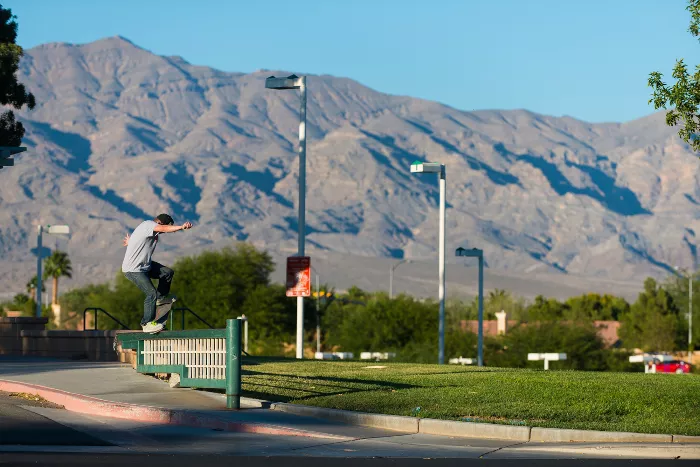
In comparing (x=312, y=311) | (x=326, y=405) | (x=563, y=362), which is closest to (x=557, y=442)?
(x=326, y=405)

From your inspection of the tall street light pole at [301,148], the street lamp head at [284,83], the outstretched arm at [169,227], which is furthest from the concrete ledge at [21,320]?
the outstretched arm at [169,227]

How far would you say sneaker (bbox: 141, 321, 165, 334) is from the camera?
1978 cm

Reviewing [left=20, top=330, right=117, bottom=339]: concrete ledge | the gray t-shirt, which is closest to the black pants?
the gray t-shirt

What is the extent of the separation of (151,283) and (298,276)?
974 cm

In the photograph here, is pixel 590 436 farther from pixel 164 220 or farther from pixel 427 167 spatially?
pixel 427 167

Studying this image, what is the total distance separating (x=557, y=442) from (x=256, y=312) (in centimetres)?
8321

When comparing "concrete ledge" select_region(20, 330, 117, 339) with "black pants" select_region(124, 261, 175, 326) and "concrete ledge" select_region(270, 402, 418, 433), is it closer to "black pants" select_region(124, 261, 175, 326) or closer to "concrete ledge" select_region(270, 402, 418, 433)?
"black pants" select_region(124, 261, 175, 326)

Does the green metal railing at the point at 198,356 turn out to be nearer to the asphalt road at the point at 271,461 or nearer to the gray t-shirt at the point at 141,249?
the gray t-shirt at the point at 141,249

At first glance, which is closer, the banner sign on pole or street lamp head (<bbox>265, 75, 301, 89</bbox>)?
the banner sign on pole

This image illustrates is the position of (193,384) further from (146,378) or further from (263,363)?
(263,363)

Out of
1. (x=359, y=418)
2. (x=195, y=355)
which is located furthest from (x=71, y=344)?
(x=359, y=418)

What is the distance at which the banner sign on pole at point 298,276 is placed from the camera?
28.8m

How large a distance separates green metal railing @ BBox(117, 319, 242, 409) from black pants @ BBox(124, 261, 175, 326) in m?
0.45

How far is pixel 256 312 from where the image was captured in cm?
9788
